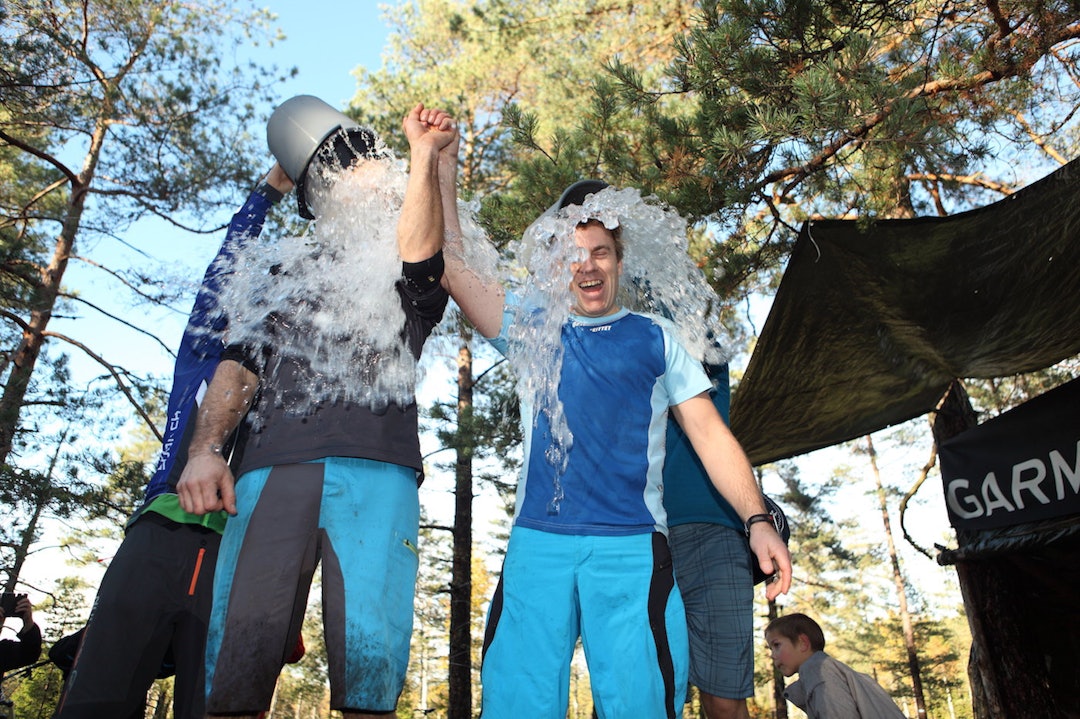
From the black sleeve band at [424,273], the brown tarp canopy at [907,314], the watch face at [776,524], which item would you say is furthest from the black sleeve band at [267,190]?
the brown tarp canopy at [907,314]

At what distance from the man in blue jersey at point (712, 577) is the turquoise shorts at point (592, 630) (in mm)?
765

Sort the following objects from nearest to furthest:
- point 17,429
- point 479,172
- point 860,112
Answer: point 860,112, point 17,429, point 479,172

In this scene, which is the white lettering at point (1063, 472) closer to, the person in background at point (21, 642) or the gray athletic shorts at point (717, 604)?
the gray athletic shorts at point (717, 604)

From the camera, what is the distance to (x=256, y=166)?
10.6 meters

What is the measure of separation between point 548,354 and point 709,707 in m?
1.52

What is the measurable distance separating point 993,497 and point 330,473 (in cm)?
421

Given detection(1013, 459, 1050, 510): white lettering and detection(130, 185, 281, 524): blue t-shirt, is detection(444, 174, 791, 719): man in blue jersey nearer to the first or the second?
detection(130, 185, 281, 524): blue t-shirt

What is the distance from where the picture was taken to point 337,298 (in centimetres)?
238

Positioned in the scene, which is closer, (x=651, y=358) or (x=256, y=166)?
(x=651, y=358)

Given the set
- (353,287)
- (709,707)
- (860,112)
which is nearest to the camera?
(353,287)

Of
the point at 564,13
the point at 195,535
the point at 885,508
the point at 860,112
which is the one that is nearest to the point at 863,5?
the point at 860,112

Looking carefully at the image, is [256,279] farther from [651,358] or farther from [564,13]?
[564,13]

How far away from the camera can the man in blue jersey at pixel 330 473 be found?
1.85 meters

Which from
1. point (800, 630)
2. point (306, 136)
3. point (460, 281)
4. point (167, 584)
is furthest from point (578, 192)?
point (800, 630)
